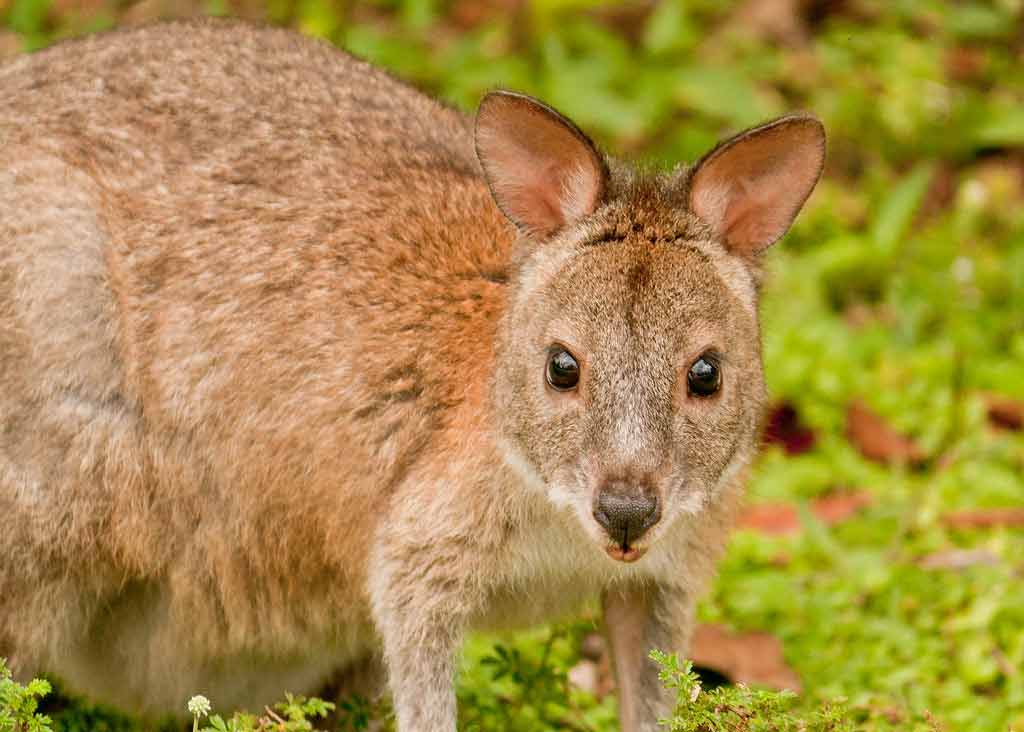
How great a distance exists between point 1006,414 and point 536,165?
3765 mm

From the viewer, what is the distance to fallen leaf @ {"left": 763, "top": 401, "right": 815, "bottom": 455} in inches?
321

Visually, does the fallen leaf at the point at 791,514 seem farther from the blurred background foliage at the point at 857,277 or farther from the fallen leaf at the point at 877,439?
the fallen leaf at the point at 877,439

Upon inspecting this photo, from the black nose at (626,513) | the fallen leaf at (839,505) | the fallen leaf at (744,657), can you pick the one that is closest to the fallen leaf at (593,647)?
the fallen leaf at (744,657)

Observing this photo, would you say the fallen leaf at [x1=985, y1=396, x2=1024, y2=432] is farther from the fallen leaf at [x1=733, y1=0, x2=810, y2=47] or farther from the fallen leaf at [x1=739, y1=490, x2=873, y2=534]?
the fallen leaf at [x1=733, y1=0, x2=810, y2=47]

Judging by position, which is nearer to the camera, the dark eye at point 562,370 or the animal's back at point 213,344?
the dark eye at point 562,370

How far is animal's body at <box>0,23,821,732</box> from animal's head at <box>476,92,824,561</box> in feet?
0.03

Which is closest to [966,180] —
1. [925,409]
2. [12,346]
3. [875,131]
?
[875,131]

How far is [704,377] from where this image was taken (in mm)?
4898

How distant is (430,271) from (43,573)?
1.52 meters

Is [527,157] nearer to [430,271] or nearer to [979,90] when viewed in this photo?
[430,271]

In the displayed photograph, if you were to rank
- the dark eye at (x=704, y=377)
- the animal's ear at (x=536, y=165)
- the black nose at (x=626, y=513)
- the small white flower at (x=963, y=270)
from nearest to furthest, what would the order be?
the black nose at (x=626, y=513), the dark eye at (x=704, y=377), the animal's ear at (x=536, y=165), the small white flower at (x=963, y=270)

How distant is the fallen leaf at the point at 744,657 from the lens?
6352mm

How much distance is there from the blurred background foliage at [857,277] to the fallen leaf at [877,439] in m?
0.01

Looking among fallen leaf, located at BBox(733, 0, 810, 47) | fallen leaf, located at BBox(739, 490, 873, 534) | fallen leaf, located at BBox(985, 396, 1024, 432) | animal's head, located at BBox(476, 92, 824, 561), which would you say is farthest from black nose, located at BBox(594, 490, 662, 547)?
fallen leaf, located at BBox(733, 0, 810, 47)
